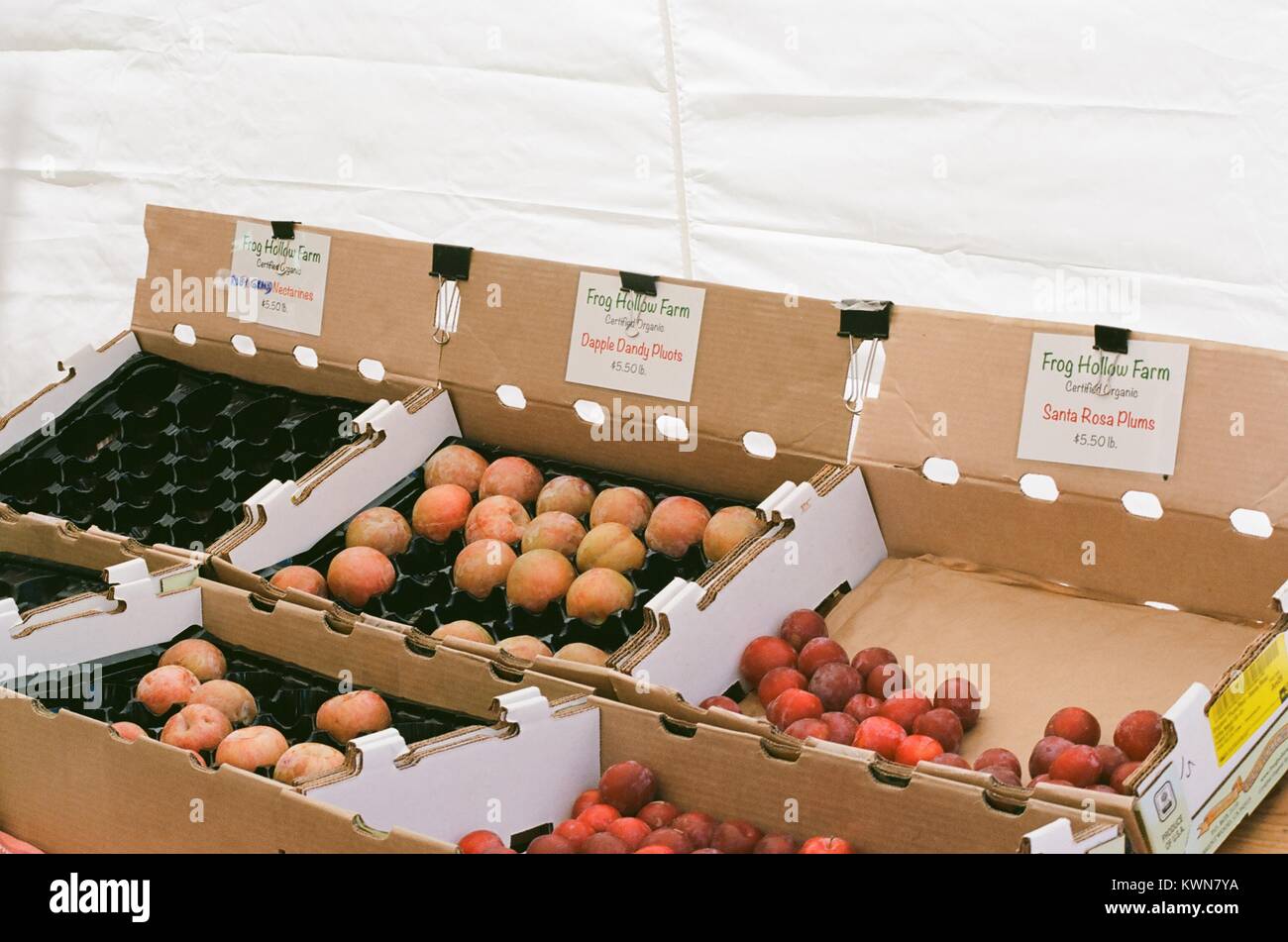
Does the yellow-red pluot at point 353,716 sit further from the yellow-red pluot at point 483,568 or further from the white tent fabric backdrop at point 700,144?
the white tent fabric backdrop at point 700,144

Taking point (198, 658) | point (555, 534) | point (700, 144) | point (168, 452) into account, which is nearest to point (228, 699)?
point (198, 658)

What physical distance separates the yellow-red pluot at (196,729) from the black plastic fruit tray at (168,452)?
586 mm

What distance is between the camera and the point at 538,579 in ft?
7.64

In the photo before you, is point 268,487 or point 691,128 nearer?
point 268,487

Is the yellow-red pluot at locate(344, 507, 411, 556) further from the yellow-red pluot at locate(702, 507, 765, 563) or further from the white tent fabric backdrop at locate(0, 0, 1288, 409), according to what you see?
the white tent fabric backdrop at locate(0, 0, 1288, 409)

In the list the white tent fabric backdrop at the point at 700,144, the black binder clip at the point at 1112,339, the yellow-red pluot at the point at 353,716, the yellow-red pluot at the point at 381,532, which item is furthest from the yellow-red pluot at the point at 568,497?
the white tent fabric backdrop at the point at 700,144

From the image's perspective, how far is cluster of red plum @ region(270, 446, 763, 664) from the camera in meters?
2.29

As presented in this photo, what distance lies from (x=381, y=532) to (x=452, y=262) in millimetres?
532

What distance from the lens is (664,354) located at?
2490 mm
